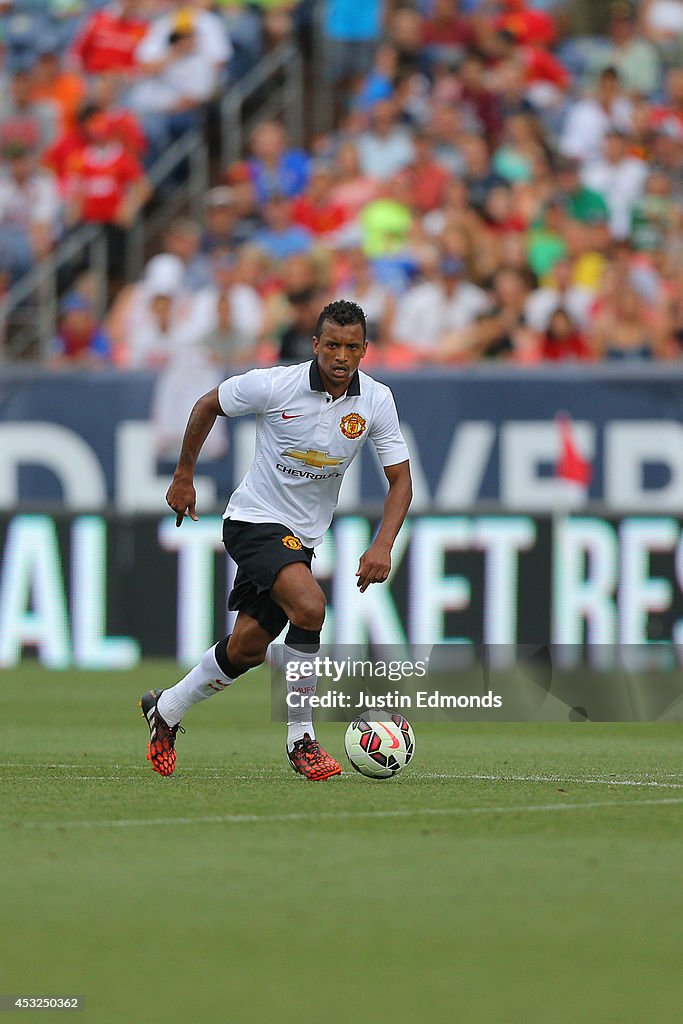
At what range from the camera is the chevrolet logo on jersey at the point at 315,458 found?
966cm

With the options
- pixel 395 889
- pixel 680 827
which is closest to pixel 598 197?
pixel 680 827

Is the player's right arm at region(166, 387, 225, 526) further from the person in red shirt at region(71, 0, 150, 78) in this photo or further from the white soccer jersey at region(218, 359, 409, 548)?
the person in red shirt at region(71, 0, 150, 78)

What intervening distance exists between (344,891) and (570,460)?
11856 millimetres

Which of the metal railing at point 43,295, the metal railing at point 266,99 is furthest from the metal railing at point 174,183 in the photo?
the metal railing at point 43,295

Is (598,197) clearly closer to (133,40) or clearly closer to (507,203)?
(507,203)

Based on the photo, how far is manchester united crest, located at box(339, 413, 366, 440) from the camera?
379 inches

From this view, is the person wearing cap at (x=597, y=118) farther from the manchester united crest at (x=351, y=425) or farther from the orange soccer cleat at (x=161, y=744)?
the orange soccer cleat at (x=161, y=744)

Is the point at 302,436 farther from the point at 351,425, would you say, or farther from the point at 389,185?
the point at 389,185

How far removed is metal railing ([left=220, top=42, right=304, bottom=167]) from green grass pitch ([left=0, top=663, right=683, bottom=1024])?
40.6ft

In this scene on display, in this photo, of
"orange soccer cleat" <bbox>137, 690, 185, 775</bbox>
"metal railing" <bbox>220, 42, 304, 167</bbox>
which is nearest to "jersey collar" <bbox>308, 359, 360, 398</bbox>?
"orange soccer cleat" <bbox>137, 690, 185, 775</bbox>

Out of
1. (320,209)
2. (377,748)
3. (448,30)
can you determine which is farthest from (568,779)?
(448,30)

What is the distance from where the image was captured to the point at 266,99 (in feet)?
73.9

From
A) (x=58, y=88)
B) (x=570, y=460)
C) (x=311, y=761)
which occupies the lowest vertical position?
(x=311, y=761)

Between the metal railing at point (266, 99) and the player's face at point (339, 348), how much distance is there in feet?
42.8
